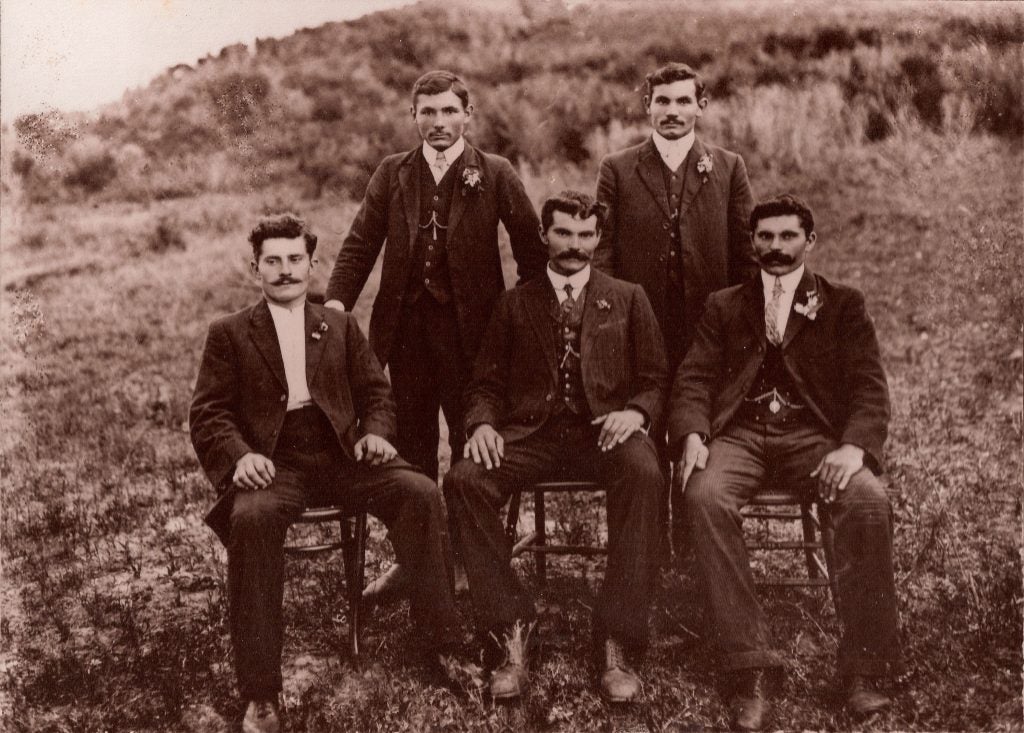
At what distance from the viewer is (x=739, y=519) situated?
3342 millimetres

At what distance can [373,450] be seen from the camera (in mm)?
3477

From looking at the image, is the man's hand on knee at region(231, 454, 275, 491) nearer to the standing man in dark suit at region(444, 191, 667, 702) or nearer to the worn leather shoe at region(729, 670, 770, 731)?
the standing man in dark suit at region(444, 191, 667, 702)

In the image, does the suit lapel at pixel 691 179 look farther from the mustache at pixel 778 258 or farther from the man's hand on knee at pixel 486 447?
→ the man's hand on knee at pixel 486 447

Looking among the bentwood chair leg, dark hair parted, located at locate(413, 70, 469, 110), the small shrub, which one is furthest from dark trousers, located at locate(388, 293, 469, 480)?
the small shrub

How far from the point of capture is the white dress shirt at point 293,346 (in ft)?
11.7

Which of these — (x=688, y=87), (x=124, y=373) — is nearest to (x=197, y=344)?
(x=124, y=373)

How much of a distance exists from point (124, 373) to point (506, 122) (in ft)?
15.9

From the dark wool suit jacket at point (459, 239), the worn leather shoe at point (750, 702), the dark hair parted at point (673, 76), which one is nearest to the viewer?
the worn leather shoe at point (750, 702)

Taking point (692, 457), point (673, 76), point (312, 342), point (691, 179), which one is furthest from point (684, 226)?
point (312, 342)

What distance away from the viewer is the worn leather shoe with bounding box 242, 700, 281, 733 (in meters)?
3.09

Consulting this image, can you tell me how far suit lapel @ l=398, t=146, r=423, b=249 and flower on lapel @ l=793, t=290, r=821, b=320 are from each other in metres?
1.59

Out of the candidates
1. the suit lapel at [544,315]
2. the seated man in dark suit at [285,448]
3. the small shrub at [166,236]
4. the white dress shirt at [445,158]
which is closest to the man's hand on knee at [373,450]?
the seated man in dark suit at [285,448]

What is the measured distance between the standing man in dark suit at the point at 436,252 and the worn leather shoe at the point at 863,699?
6.24 feet

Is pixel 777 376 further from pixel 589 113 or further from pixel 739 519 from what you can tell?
pixel 589 113
